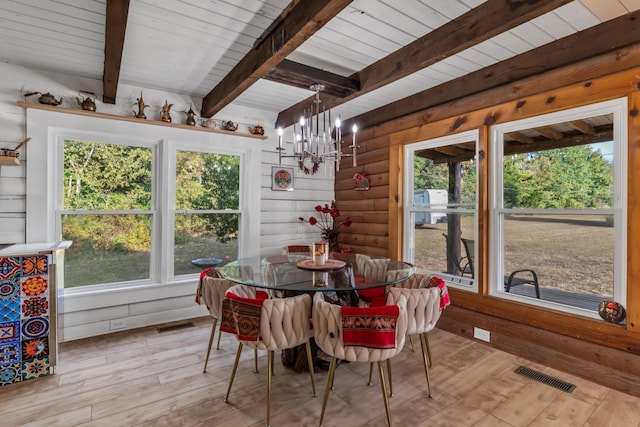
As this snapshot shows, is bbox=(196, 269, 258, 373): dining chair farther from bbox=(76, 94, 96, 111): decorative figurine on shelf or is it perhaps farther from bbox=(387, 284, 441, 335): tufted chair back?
bbox=(76, 94, 96, 111): decorative figurine on shelf

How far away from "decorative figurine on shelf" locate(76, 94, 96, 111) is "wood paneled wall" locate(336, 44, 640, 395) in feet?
9.73

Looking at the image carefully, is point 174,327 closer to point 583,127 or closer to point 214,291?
point 214,291

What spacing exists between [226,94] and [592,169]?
3047 millimetres

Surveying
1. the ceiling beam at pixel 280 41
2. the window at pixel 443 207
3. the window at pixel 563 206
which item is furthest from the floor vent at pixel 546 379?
the ceiling beam at pixel 280 41

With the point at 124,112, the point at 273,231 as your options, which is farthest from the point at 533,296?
the point at 124,112

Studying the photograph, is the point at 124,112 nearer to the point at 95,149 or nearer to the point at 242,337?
the point at 95,149

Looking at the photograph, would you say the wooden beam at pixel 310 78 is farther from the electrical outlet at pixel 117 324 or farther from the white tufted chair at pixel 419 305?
the electrical outlet at pixel 117 324

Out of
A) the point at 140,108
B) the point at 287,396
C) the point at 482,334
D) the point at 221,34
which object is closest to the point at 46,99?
the point at 140,108

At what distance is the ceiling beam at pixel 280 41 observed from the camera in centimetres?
170

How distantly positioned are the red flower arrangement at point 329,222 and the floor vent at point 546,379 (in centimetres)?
240

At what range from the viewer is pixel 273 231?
168 inches

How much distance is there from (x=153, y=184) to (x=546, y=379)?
391 cm

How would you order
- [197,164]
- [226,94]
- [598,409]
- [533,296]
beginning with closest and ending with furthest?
[598,409], [533,296], [226,94], [197,164]

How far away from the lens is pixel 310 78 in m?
2.72
